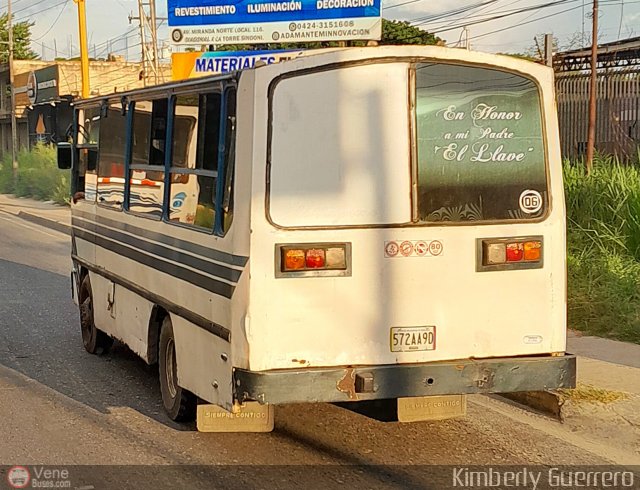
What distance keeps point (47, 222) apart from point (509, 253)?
21807mm

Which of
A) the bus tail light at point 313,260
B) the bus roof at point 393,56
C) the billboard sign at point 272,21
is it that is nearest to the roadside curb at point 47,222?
the billboard sign at point 272,21

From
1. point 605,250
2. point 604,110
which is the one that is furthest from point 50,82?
point 605,250

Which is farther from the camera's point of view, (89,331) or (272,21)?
(272,21)

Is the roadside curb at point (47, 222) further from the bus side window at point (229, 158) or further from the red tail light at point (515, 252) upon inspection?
the red tail light at point (515, 252)

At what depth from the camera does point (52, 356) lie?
9633 mm

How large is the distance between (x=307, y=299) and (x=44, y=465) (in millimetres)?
2001

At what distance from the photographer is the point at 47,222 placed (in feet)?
86.0

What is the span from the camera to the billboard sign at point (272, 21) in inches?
616

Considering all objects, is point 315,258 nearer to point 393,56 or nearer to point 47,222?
point 393,56

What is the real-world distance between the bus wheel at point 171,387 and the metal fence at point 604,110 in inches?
421

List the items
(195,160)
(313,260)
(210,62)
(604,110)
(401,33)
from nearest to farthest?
(313,260)
(195,160)
(210,62)
(604,110)
(401,33)

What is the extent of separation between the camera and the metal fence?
1655cm

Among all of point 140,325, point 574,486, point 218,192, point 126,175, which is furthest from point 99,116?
point 574,486

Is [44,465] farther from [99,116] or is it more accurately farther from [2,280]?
[2,280]
